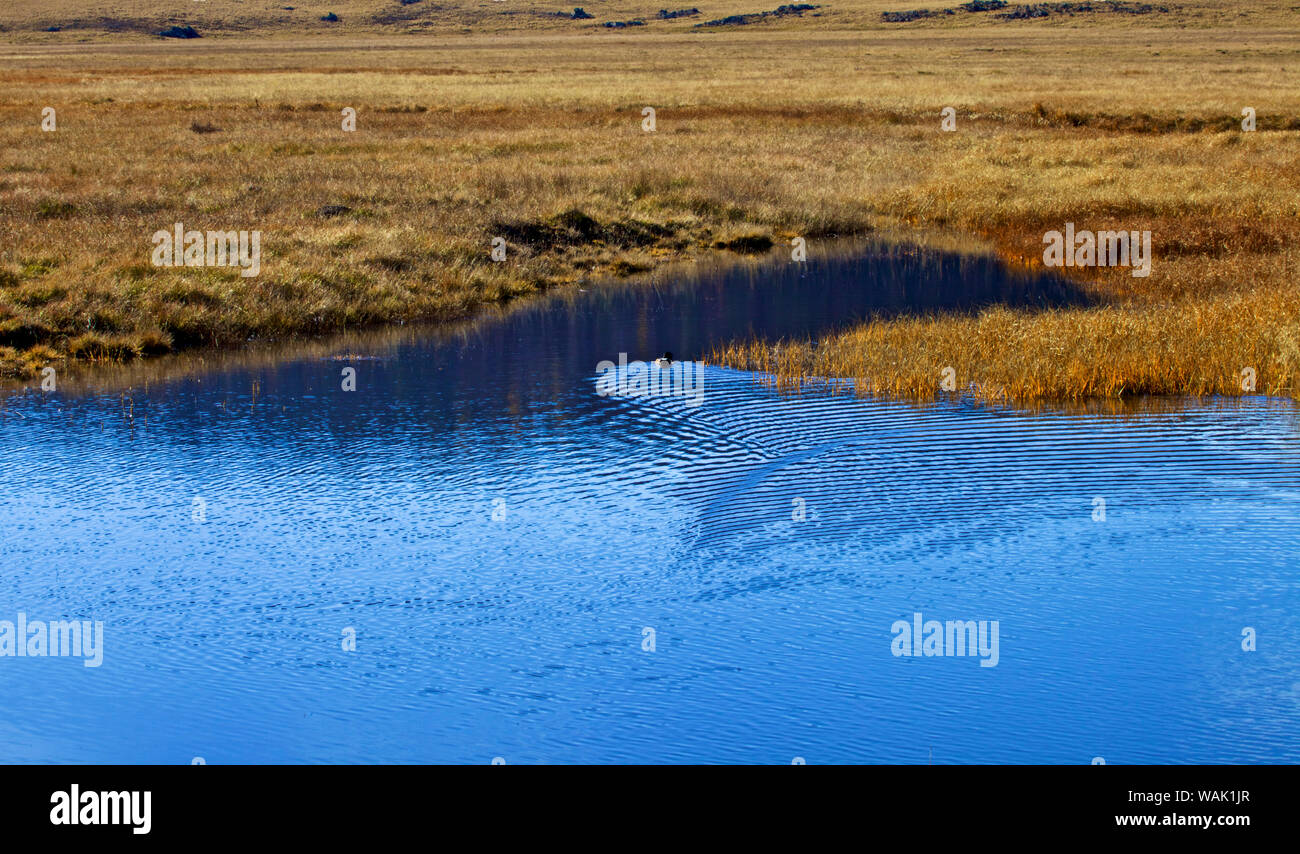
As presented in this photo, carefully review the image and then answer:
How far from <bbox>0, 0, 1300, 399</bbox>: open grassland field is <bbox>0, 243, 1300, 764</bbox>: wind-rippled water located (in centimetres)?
195

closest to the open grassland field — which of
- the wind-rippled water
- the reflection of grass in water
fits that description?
the reflection of grass in water

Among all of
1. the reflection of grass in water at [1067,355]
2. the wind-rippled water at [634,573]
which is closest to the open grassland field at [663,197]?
the reflection of grass in water at [1067,355]

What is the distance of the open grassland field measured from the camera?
56.1 ft

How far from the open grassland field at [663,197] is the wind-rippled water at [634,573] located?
195 cm

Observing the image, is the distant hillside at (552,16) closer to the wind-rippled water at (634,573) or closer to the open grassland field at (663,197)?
the open grassland field at (663,197)

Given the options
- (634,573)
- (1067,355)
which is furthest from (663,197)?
(634,573)

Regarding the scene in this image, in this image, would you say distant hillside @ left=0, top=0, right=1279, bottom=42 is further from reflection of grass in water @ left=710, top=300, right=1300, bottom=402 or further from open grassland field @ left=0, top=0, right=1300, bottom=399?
reflection of grass in water @ left=710, top=300, right=1300, bottom=402

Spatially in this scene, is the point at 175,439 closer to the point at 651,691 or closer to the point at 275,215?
the point at 651,691

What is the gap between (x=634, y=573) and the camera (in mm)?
10359

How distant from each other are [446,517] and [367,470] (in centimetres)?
179

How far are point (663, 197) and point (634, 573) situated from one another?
65.4 ft

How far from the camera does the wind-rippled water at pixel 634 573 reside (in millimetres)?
7965

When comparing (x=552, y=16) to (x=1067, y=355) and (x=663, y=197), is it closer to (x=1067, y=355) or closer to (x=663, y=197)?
(x=663, y=197)

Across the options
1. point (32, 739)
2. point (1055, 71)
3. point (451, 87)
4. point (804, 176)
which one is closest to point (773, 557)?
point (32, 739)
